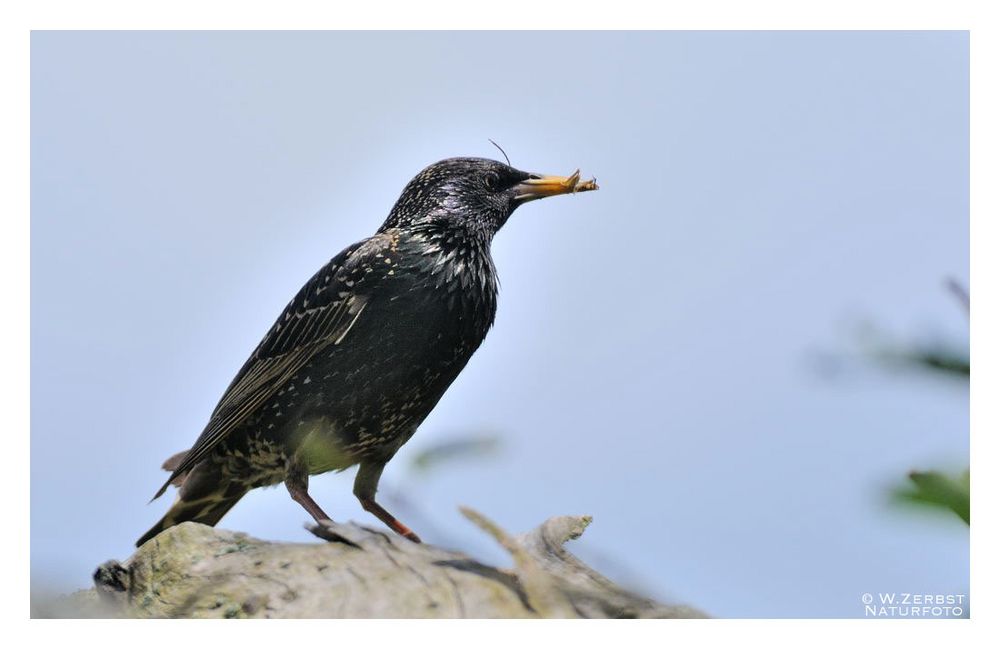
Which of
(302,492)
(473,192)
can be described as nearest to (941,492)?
(302,492)

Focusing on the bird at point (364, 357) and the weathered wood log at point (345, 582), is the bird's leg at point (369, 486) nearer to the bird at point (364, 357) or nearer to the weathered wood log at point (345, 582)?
the bird at point (364, 357)

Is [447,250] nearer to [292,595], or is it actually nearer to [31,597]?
[292,595]

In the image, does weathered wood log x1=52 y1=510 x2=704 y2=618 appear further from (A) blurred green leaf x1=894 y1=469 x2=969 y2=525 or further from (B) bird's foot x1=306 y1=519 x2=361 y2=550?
(A) blurred green leaf x1=894 y1=469 x2=969 y2=525

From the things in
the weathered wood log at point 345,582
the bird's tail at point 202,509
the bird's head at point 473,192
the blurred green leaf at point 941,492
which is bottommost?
the blurred green leaf at point 941,492

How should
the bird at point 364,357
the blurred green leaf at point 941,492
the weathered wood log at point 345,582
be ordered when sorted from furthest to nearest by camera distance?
the bird at point 364,357, the weathered wood log at point 345,582, the blurred green leaf at point 941,492

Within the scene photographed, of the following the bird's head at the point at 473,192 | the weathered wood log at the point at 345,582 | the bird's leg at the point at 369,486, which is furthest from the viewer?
the bird's head at the point at 473,192

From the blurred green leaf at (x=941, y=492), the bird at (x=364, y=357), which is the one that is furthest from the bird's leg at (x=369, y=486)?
the blurred green leaf at (x=941, y=492)

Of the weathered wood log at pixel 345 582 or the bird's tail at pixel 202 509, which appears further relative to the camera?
the bird's tail at pixel 202 509

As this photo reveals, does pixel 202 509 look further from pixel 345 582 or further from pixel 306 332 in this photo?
pixel 345 582
